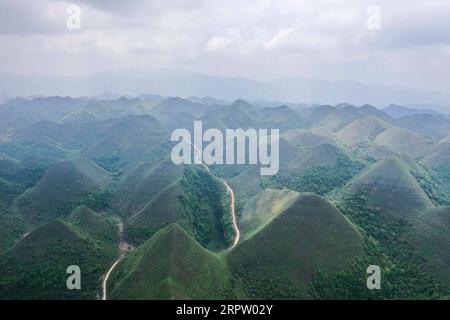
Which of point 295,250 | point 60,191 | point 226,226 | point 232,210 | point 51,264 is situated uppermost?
point 60,191

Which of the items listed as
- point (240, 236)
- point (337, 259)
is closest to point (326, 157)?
point (240, 236)

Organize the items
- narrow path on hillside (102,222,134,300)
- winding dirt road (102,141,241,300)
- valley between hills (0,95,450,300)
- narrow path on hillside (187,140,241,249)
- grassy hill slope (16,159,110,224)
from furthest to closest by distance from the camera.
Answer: grassy hill slope (16,159,110,224) < narrow path on hillside (187,140,241,249) < winding dirt road (102,141,241,300) < narrow path on hillside (102,222,134,300) < valley between hills (0,95,450,300)

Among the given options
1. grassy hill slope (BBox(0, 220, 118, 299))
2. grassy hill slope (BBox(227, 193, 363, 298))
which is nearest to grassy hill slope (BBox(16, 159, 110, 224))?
grassy hill slope (BBox(0, 220, 118, 299))

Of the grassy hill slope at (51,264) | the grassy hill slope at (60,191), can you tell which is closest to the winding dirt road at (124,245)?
the grassy hill slope at (51,264)

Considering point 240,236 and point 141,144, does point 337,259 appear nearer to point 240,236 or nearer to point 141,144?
point 240,236

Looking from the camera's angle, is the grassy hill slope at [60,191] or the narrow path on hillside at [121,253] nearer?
the narrow path on hillside at [121,253]

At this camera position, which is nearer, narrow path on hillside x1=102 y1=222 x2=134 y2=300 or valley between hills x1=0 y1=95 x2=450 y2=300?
valley between hills x1=0 y1=95 x2=450 y2=300

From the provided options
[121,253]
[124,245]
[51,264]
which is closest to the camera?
[51,264]

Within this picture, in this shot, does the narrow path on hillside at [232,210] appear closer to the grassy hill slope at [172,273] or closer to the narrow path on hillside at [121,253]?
the grassy hill slope at [172,273]

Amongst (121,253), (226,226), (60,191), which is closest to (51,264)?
(121,253)

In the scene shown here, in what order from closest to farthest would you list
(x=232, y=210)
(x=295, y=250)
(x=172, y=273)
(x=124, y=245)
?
(x=172, y=273) → (x=295, y=250) → (x=124, y=245) → (x=232, y=210)

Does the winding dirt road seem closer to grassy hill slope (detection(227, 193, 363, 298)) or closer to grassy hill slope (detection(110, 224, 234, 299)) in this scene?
grassy hill slope (detection(110, 224, 234, 299))

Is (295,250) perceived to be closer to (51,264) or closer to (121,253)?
(121,253)
